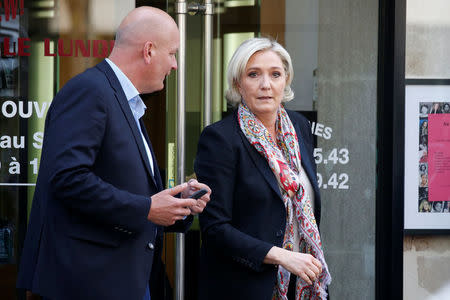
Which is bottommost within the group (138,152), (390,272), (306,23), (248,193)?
(390,272)

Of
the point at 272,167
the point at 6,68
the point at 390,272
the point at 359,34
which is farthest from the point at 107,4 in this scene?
the point at 390,272

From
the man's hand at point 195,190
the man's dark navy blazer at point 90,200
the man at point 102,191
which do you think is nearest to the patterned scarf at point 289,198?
the man's hand at point 195,190

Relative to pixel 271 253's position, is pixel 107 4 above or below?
above

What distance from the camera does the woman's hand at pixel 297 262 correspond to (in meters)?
2.72

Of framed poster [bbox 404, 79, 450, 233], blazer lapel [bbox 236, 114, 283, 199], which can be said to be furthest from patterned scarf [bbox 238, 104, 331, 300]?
framed poster [bbox 404, 79, 450, 233]

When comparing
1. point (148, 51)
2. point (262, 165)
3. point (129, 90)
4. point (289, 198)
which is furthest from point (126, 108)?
point (289, 198)

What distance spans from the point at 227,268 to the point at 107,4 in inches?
81.5

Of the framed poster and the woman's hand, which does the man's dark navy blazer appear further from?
the framed poster

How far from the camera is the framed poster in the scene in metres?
4.52

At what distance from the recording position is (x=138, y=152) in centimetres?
241

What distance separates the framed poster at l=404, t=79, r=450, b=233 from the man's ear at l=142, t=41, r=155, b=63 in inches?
97.2

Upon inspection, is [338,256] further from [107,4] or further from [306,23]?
[107,4]

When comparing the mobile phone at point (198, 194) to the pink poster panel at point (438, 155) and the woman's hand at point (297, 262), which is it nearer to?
the woman's hand at point (297, 262)

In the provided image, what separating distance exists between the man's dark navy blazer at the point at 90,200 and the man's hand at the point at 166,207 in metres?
0.03
